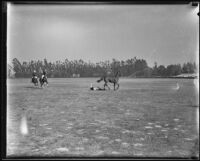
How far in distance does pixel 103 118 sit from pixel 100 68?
623 mm

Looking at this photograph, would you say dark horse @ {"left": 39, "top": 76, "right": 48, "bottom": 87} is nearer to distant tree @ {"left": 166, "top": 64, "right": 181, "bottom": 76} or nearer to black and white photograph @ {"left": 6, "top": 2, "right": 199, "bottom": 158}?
black and white photograph @ {"left": 6, "top": 2, "right": 199, "bottom": 158}

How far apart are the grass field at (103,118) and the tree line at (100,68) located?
0.34ft

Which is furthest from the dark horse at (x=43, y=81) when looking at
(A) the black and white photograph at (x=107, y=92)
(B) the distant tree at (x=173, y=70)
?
(B) the distant tree at (x=173, y=70)

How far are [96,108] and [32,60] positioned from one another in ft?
3.18

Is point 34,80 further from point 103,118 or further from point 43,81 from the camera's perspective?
point 103,118

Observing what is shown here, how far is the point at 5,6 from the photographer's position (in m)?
2.13

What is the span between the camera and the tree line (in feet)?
8.30

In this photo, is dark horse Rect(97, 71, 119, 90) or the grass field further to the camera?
dark horse Rect(97, 71, 119, 90)

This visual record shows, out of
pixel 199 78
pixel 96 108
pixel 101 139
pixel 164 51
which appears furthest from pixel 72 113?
pixel 199 78

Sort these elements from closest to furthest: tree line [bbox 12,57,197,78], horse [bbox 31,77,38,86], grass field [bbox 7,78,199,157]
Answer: grass field [bbox 7,78,199,157] < tree line [bbox 12,57,197,78] < horse [bbox 31,77,38,86]

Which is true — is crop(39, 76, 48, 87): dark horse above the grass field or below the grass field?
above

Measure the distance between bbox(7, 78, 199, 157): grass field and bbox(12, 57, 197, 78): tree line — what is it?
0.34 ft

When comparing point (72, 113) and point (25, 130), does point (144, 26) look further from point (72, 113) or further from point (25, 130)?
point (25, 130)

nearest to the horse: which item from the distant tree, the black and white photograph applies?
the black and white photograph
